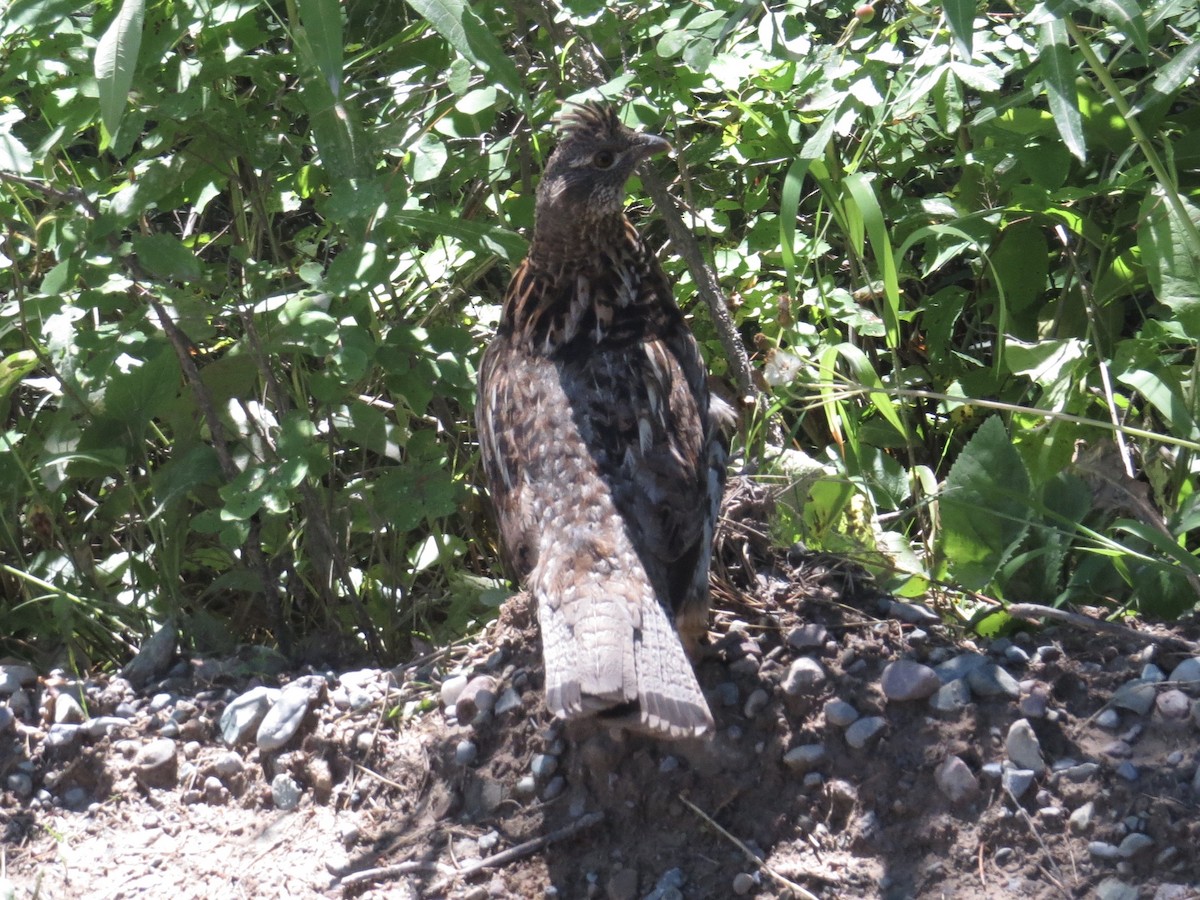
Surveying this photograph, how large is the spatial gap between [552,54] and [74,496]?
223 cm

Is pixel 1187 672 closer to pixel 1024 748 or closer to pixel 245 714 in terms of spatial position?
pixel 1024 748

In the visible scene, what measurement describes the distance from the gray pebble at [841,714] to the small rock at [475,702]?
2.96 ft

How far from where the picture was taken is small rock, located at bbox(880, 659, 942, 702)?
10.0ft

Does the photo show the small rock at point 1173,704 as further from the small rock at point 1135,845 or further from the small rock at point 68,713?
the small rock at point 68,713

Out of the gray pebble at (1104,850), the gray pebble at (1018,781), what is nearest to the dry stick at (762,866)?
the gray pebble at (1018,781)

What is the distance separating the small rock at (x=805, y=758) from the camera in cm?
306

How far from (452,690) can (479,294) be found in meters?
1.86

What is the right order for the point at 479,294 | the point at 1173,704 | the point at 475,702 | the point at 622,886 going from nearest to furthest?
the point at 1173,704 < the point at 622,886 < the point at 475,702 < the point at 479,294

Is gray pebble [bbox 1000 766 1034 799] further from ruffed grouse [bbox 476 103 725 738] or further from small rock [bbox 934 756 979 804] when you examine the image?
ruffed grouse [bbox 476 103 725 738]

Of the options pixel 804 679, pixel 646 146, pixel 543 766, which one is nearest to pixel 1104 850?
pixel 804 679

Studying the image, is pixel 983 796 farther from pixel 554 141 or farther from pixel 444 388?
pixel 554 141

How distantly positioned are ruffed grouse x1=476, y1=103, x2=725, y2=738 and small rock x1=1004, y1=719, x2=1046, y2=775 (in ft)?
2.21

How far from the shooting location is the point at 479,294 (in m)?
4.95

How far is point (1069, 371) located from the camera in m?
3.76
